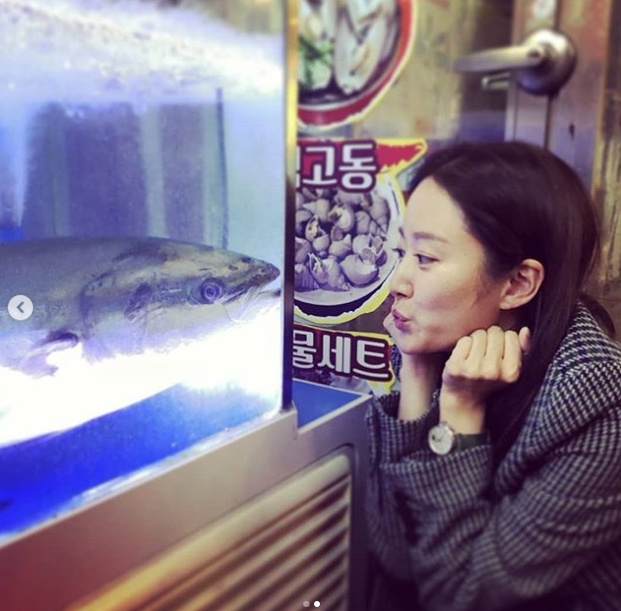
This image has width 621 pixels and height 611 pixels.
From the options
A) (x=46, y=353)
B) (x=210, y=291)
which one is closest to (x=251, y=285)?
(x=210, y=291)

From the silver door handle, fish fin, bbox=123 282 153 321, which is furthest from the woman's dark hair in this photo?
fish fin, bbox=123 282 153 321

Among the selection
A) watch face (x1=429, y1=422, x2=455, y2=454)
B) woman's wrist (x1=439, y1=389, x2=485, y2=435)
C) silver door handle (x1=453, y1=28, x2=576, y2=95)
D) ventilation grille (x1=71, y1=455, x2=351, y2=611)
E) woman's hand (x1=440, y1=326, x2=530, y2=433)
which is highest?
silver door handle (x1=453, y1=28, x2=576, y2=95)

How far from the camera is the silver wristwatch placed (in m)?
0.87

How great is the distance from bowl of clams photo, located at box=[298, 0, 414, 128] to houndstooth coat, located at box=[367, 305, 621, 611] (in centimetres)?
59

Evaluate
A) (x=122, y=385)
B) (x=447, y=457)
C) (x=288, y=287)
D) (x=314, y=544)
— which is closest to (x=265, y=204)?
(x=288, y=287)

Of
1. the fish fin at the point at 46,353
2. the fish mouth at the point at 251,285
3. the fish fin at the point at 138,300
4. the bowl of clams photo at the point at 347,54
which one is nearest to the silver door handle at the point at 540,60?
the bowl of clams photo at the point at 347,54

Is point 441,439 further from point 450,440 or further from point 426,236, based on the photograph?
point 426,236

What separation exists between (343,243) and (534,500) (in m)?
0.43

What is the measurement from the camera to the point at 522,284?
0.84 meters

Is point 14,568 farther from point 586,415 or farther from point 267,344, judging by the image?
point 586,415

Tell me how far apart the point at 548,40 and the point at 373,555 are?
32.4 inches

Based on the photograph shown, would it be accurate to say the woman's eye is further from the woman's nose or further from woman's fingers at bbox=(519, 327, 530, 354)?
woman's fingers at bbox=(519, 327, 530, 354)

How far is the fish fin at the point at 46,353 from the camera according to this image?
2.55ft

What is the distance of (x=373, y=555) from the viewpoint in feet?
3.35
